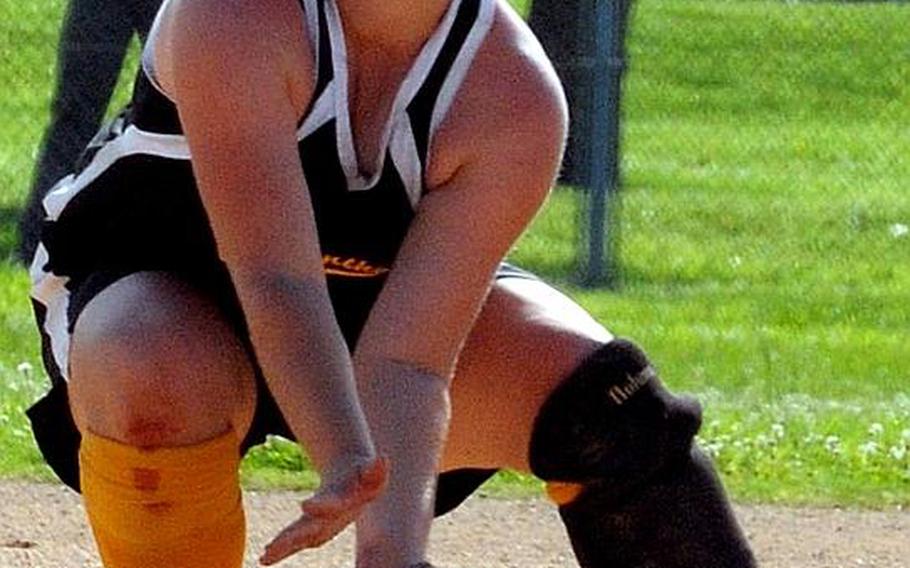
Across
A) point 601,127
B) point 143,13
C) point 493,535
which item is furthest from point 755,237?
point 493,535

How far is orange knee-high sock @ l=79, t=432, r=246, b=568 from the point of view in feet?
9.19

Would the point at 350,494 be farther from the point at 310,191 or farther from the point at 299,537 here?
the point at 310,191

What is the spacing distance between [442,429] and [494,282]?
33 centimetres

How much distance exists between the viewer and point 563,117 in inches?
117

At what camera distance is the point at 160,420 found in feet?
9.14

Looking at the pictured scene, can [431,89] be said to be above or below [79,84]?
above

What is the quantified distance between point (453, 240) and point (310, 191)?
18 cm

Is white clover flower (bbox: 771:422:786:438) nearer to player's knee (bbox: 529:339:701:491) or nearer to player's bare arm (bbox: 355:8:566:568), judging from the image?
player's knee (bbox: 529:339:701:491)

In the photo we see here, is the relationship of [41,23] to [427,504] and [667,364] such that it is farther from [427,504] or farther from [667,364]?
[427,504]

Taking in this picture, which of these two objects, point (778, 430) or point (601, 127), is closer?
point (778, 430)

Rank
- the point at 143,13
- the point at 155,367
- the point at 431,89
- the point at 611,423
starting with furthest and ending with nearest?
the point at 143,13
the point at 611,423
the point at 431,89
the point at 155,367

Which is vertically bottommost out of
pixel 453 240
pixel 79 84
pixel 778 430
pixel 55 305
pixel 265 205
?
pixel 778 430

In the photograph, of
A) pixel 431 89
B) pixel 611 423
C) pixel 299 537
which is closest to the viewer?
pixel 299 537

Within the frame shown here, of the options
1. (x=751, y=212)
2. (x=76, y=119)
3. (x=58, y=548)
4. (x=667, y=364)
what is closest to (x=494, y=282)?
(x=58, y=548)
